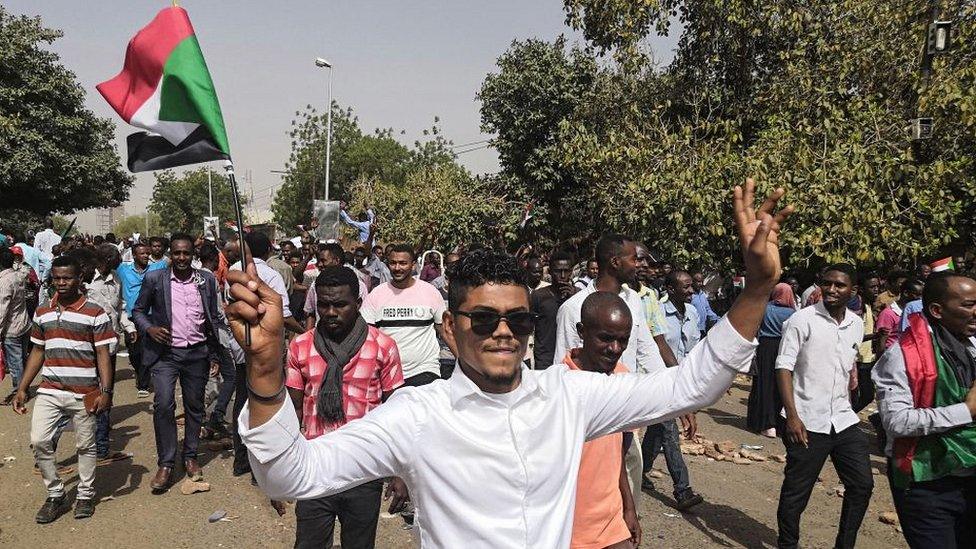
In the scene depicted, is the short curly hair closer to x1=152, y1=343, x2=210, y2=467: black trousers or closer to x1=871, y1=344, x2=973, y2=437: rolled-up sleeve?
x1=871, y1=344, x2=973, y2=437: rolled-up sleeve

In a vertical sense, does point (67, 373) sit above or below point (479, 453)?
below

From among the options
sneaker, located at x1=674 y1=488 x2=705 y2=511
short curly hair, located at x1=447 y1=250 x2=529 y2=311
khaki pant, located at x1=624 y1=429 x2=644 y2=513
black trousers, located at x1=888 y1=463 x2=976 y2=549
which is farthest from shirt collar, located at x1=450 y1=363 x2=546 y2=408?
sneaker, located at x1=674 y1=488 x2=705 y2=511

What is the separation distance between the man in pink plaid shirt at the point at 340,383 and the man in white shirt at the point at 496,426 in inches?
73.7

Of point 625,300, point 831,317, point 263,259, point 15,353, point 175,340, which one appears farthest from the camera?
point 15,353

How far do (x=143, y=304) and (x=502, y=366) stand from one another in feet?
17.1

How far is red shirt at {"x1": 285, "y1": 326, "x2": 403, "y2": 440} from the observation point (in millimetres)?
Answer: 3945

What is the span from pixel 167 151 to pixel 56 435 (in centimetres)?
404

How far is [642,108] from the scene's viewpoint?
1555 cm

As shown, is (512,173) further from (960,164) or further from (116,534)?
(116,534)

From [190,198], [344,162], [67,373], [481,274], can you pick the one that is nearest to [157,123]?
[481,274]

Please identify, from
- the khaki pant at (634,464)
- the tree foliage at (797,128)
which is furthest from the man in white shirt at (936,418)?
the tree foliage at (797,128)

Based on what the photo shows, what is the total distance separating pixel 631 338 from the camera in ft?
15.8

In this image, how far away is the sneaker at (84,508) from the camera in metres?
5.57

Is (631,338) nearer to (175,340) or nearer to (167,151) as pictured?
(167,151)
